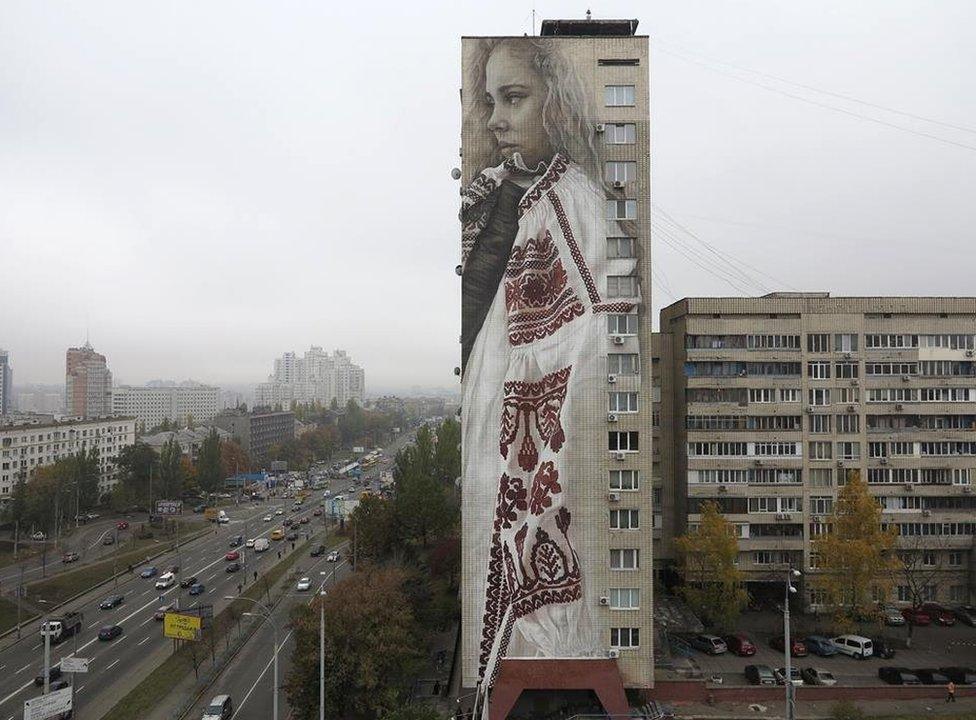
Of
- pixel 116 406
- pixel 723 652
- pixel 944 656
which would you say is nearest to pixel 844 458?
pixel 944 656

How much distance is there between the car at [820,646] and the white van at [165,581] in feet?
124

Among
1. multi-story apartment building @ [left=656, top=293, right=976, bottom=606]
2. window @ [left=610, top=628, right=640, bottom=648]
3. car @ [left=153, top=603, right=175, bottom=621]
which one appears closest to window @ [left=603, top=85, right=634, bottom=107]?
multi-story apartment building @ [left=656, top=293, right=976, bottom=606]

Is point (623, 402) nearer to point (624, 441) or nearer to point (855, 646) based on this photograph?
point (624, 441)

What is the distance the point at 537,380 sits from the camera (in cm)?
2217

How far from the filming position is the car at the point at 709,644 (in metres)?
25.9

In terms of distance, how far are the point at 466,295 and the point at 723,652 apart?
18895 millimetres

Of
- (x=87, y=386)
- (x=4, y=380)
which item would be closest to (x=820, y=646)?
(x=87, y=386)

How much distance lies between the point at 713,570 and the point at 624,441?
1062cm

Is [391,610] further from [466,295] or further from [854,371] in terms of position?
[854,371]

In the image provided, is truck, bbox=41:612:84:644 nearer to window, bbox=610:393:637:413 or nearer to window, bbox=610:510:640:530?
window, bbox=610:510:640:530

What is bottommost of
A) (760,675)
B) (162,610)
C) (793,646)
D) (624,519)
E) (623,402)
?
(162,610)

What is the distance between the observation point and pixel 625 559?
2156cm

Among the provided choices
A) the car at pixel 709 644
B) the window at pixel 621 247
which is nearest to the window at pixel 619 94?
the window at pixel 621 247

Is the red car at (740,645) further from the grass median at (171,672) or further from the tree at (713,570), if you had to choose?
the grass median at (171,672)
